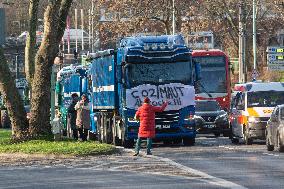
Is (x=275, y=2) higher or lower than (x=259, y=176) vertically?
higher

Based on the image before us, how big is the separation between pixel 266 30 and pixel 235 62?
648cm

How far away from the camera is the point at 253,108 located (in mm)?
38062

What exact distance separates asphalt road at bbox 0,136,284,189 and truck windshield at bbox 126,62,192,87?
136 inches

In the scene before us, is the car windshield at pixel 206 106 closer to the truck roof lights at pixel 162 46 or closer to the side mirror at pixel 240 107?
the side mirror at pixel 240 107

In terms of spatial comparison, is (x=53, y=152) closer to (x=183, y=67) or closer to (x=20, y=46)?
(x=183, y=67)

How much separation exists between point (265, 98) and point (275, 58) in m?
24.9

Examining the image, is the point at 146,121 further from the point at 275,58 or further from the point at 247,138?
the point at 275,58

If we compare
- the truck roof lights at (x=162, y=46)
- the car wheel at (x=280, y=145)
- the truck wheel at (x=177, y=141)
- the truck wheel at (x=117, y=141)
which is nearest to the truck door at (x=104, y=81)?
the truck wheel at (x=117, y=141)

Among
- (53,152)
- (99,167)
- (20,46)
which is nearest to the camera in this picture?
(99,167)

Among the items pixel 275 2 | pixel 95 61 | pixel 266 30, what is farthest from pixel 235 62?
pixel 95 61

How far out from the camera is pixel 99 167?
2634 cm

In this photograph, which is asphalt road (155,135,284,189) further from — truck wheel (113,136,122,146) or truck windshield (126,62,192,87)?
truck wheel (113,136,122,146)

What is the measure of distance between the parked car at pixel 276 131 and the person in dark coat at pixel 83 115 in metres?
11.3

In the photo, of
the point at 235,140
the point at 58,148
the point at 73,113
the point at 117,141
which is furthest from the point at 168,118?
the point at 73,113
